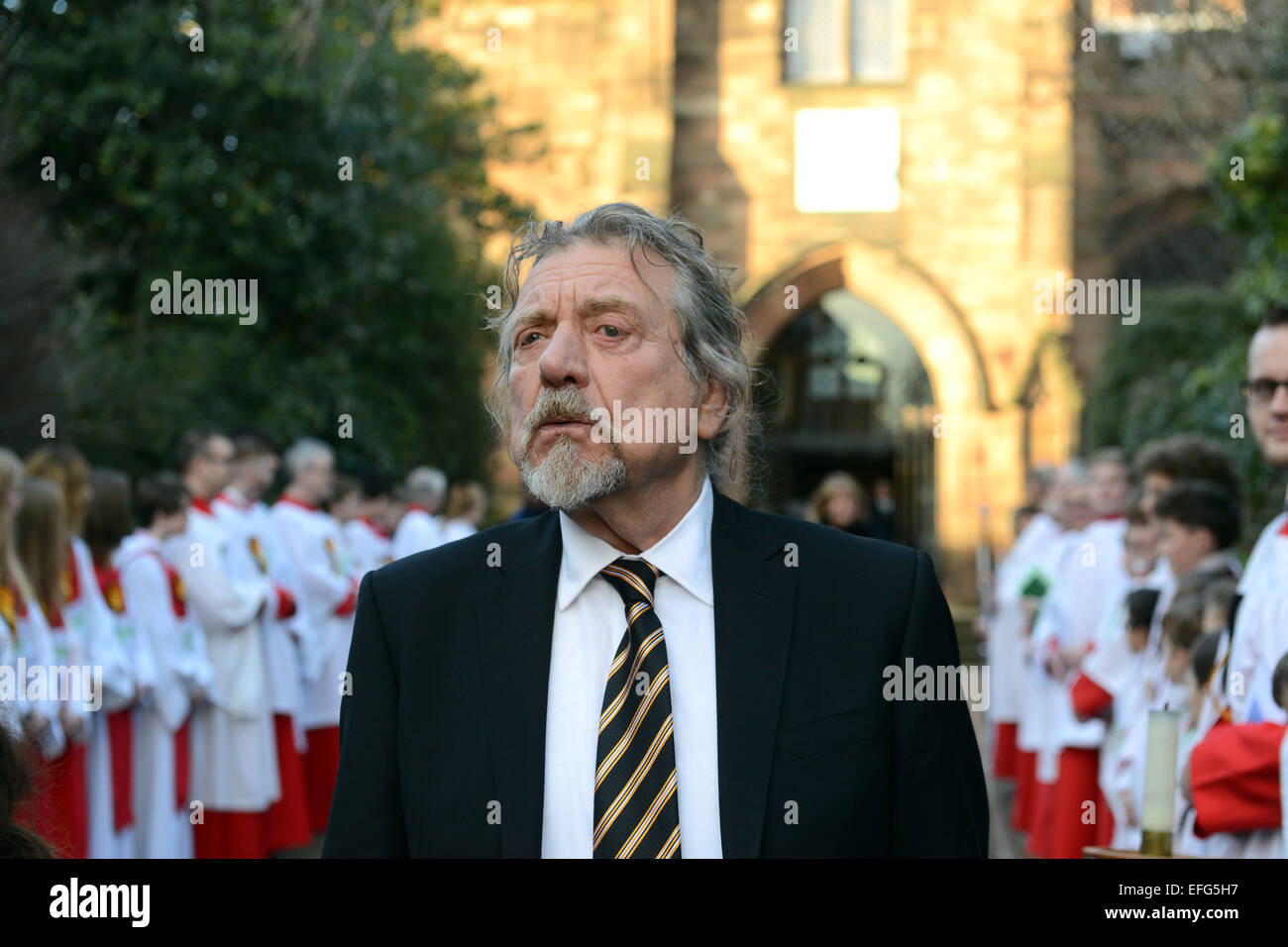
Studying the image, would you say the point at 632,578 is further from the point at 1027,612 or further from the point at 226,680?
the point at 1027,612

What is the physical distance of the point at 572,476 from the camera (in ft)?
7.58

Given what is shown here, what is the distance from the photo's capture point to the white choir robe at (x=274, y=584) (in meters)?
8.55

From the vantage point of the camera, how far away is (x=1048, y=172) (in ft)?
65.8

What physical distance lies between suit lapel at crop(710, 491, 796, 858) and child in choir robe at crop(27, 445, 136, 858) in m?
4.29

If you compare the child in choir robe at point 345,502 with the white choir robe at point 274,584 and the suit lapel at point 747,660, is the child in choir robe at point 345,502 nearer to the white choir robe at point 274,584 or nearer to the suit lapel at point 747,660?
the white choir robe at point 274,584

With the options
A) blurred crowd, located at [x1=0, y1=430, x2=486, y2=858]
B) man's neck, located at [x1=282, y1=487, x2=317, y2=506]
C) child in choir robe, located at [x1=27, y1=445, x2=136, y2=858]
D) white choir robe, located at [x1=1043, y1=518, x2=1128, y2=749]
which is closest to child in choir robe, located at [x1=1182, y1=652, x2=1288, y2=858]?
blurred crowd, located at [x1=0, y1=430, x2=486, y2=858]

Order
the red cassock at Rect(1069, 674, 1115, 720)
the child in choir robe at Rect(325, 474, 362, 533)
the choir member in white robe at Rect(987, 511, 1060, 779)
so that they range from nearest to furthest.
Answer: the red cassock at Rect(1069, 674, 1115, 720)
the child in choir robe at Rect(325, 474, 362, 533)
the choir member in white robe at Rect(987, 511, 1060, 779)

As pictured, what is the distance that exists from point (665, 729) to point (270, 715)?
691 centimetres

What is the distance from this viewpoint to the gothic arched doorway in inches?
835

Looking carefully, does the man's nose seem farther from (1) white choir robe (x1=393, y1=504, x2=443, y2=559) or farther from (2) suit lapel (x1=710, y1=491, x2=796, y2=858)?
(1) white choir robe (x1=393, y1=504, x2=443, y2=559)

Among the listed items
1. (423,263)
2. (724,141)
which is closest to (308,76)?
(423,263)

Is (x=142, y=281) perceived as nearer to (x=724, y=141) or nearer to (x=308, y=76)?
(x=308, y=76)
